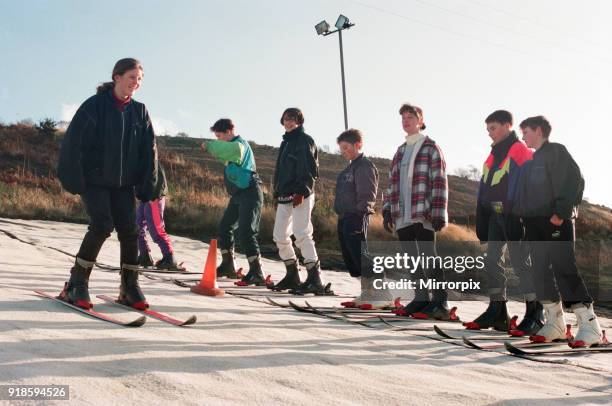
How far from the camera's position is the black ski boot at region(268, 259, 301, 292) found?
7.41 m

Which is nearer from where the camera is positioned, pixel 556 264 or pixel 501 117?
pixel 556 264

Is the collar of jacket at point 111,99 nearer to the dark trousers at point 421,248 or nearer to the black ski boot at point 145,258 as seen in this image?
the dark trousers at point 421,248

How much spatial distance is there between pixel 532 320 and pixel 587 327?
0.59 m

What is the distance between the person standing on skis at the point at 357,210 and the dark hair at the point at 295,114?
2.37 feet

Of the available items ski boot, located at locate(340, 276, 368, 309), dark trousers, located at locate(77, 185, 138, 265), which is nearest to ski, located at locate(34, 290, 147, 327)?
dark trousers, located at locate(77, 185, 138, 265)

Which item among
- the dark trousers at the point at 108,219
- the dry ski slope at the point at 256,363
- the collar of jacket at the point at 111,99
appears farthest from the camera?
the collar of jacket at the point at 111,99

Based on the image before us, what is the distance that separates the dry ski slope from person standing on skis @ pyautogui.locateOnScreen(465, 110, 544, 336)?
85 centimetres

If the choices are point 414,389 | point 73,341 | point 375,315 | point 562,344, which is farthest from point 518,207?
point 73,341

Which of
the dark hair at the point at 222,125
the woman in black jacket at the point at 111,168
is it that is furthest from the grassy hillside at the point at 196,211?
the woman in black jacket at the point at 111,168

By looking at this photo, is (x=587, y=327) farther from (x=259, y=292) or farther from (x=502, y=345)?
(x=259, y=292)

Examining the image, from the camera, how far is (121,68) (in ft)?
15.6

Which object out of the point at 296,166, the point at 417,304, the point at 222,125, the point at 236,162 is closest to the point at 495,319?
the point at 417,304

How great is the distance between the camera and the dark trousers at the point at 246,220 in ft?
25.2

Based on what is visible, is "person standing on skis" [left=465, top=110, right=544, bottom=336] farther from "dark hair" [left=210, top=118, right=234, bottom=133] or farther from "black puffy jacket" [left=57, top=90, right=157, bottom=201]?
"dark hair" [left=210, top=118, right=234, bottom=133]
